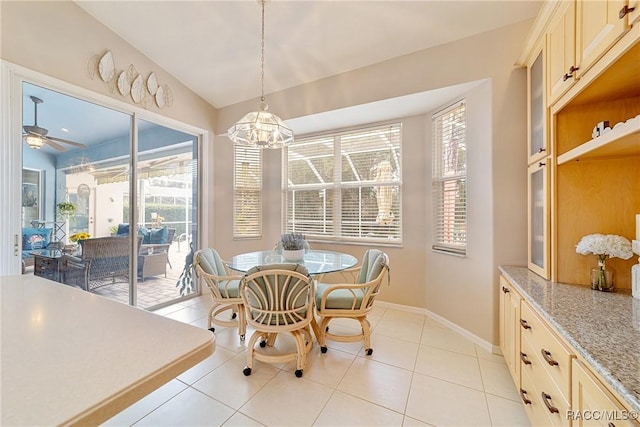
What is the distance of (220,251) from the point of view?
400cm

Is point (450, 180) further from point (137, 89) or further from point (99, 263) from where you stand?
point (99, 263)

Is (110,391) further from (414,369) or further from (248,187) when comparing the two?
(248,187)

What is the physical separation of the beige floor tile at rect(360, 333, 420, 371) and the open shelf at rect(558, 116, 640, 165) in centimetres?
188

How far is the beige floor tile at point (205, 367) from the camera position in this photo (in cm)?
199

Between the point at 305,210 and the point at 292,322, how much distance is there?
87.0 inches

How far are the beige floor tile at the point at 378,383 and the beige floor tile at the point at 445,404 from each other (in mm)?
69

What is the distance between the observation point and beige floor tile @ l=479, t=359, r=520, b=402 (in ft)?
6.01

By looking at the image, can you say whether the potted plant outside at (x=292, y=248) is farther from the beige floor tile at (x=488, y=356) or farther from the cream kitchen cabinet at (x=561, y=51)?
the cream kitchen cabinet at (x=561, y=51)

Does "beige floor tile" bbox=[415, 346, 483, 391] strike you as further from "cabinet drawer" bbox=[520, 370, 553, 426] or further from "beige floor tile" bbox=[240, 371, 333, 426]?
"beige floor tile" bbox=[240, 371, 333, 426]

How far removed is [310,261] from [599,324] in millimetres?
2028

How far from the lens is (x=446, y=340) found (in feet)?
8.42

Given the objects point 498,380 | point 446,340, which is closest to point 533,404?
point 498,380

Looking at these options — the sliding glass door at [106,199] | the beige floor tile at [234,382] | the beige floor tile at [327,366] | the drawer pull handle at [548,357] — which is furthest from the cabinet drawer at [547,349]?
the sliding glass door at [106,199]

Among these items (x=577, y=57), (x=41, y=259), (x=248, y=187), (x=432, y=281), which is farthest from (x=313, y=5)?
(x=41, y=259)
